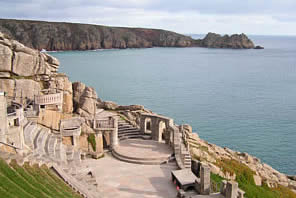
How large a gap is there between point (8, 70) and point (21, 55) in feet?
6.14

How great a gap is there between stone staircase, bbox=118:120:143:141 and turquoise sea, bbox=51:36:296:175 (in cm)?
1762

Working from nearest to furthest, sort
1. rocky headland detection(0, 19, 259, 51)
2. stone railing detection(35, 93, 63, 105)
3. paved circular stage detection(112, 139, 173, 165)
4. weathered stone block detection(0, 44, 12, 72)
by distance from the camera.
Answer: paved circular stage detection(112, 139, 173, 165) < stone railing detection(35, 93, 63, 105) < weathered stone block detection(0, 44, 12, 72) < rocky headland detection(0, 19, 259, 51)

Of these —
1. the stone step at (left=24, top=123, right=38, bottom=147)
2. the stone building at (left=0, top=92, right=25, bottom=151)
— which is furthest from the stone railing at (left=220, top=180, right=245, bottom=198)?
the stone step at (left=24, top=123, right=38, bottom=147)

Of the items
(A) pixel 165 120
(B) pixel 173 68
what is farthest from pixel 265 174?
(B) pixel 173 68

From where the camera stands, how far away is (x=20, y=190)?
13.0m

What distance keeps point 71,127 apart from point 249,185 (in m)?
15.6

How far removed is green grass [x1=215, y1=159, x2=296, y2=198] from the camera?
24.5 meters

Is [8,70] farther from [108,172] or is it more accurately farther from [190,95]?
[190,95]

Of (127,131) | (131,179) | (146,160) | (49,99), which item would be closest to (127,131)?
(127,131)

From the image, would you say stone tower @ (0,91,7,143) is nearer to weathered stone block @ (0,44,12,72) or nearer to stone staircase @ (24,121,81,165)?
stone staircase @ (24,121,81,165)

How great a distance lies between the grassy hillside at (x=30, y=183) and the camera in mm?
12742

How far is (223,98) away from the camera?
219ft

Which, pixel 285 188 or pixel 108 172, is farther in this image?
pixel 285 188

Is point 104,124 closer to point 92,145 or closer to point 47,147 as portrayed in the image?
point 92,145
